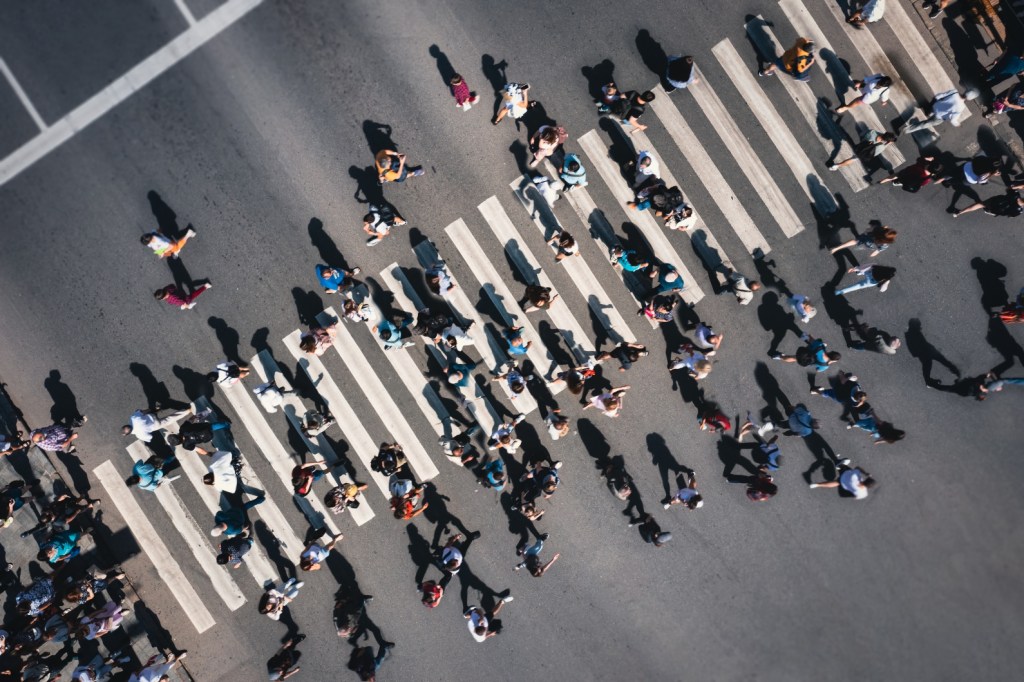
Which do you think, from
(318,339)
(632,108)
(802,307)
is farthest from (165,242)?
(802,307)

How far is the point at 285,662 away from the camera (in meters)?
10.8

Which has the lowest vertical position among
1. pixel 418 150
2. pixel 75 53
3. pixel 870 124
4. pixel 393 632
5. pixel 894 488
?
pixel 894 488

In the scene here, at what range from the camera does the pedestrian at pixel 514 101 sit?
10.2 m

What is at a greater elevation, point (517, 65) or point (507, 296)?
point (517, 65)

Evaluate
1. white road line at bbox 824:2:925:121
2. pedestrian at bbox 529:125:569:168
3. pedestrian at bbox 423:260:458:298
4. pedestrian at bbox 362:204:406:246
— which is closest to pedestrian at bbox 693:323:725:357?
pedestrian at bbox 529:125:569:168

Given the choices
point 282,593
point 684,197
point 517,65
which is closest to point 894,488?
point 684,197

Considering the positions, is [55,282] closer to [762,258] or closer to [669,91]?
[669,91]

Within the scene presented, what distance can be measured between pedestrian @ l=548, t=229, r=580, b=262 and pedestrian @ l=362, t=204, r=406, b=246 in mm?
3571

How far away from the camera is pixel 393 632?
11266 millimetres

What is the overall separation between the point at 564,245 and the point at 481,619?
8.81 m

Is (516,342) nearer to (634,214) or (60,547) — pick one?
(634,214)

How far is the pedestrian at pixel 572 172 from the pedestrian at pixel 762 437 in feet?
22.3

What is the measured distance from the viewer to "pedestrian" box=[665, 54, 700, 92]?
999 cm

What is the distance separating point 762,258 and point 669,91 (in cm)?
443
